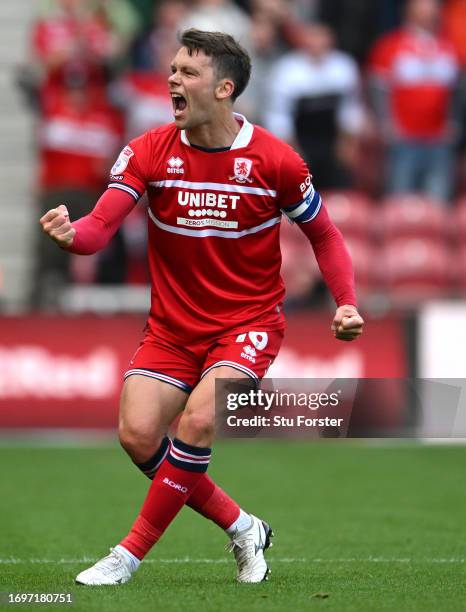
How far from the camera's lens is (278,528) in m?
8.70

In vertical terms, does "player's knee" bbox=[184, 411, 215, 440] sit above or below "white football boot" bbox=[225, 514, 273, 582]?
above

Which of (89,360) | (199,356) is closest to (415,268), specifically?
(89,360)

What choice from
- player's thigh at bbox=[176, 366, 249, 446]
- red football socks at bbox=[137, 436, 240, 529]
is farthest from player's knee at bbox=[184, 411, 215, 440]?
red football socks at bbox=[137, 436, 240, 529]

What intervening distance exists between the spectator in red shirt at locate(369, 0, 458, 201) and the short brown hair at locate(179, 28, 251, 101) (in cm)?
922

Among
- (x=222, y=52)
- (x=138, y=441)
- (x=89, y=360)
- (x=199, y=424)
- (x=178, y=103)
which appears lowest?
(x=89, y=360)

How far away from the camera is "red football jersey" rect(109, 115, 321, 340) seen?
654 centimetres

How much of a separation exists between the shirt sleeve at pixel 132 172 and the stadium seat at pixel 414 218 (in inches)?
361

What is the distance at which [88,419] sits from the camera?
13.8m

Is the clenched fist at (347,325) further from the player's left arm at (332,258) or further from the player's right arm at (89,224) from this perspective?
the player's right arm at (89,224)

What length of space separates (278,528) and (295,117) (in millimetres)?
7448

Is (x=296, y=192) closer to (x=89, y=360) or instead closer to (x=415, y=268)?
(x=89, y=360)

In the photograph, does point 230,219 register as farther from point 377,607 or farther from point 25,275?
point 25,275
